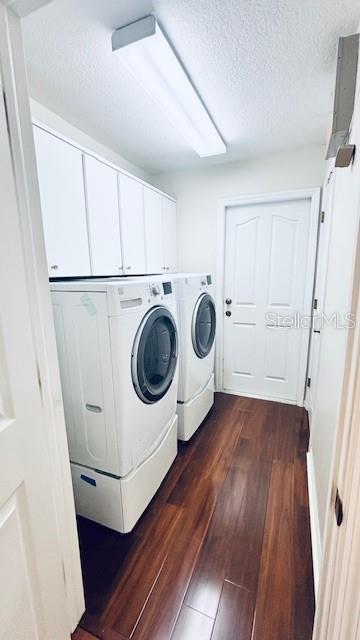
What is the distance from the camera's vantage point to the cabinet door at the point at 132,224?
6.37 ft

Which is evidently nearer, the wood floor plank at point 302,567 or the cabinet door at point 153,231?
the wood floor plank at point 302,567

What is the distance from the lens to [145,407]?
1386 mm

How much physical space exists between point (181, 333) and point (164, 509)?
1.06 metres

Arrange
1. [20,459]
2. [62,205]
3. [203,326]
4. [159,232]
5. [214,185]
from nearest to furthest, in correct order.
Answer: [20,459] < [62,205] < [203,326] < [159,232] < [214,185]

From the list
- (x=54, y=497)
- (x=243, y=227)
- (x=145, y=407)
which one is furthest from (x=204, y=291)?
(x=54, y=497)

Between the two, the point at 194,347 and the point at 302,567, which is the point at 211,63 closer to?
the point at 194,347

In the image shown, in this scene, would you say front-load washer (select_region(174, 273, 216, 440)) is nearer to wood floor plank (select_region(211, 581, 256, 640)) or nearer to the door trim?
the door trim

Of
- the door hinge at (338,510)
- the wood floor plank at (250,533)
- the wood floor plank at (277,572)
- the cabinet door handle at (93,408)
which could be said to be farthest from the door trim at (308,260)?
the door hinge at (338,510)

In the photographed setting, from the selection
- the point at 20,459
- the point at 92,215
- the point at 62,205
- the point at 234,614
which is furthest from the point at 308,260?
the point at 20,459

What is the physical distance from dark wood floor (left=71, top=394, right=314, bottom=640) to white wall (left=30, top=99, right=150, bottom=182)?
214 centimetres

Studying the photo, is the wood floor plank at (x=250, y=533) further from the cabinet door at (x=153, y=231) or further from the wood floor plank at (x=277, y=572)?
the cabinet door at (x=153, y=231)

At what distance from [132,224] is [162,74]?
3.04 ft

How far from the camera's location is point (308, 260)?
2402 mm

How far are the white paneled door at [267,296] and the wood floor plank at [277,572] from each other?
3.93 feet
